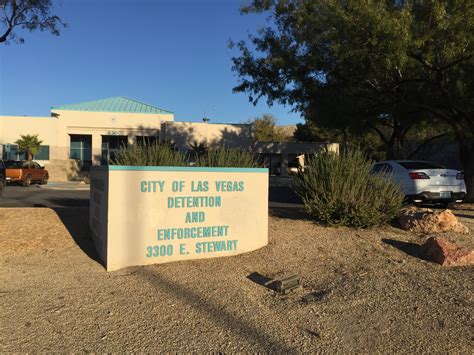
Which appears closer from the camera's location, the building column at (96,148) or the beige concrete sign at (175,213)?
the beige concrete sign at (175,213)

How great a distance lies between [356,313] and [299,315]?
1.87ft

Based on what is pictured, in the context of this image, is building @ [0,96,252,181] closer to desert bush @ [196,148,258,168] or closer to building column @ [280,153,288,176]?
building column @ [280,153,288,176]

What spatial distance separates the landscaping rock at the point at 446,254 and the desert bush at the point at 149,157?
414 cm

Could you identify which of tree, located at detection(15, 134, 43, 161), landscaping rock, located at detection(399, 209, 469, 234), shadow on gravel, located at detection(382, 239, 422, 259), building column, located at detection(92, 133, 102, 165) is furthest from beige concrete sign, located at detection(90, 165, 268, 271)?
building column, located at detection(92, 133, 102, 165)


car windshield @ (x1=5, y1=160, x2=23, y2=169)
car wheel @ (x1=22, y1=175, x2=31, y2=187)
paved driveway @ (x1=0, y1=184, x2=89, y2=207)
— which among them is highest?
car windshield @ (x1=5, y1=160, x2=23, y2=169)

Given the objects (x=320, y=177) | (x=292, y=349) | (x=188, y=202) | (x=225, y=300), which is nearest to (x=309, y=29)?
(x=320, y=177)

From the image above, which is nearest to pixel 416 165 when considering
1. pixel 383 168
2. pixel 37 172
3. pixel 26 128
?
pixel 383 168

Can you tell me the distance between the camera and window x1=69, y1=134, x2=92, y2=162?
123ft

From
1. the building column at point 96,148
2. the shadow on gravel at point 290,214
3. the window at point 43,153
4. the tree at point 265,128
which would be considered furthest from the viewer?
the tree at point 265,128

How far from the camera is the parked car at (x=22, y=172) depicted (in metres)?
Result: 25.4

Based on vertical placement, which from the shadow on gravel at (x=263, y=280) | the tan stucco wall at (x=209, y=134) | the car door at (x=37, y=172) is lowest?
the shadow on gravel at (x=263, y=280)

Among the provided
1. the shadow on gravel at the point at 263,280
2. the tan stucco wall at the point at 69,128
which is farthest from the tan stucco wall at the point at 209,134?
the shadow on gravel at the point at 263,280

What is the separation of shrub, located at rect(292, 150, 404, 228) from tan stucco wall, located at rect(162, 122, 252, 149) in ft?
90.7

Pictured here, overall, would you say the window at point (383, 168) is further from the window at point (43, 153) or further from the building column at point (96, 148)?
the window at point (43, 153)
